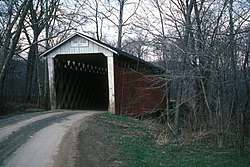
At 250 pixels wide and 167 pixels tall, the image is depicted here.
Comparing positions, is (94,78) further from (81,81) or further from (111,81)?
(111,81)

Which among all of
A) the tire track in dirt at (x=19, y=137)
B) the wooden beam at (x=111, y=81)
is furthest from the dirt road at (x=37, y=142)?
the wooden beam at (x=111, y=81)

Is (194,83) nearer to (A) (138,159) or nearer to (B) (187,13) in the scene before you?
(B) (187,13)

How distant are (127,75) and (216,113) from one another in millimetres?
7937

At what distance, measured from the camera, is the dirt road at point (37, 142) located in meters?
6.30

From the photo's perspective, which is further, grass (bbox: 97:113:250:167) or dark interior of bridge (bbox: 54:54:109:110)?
dark interior of bridge (bbox: 54:54:109:110)

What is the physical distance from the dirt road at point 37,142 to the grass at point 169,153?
1142 mm

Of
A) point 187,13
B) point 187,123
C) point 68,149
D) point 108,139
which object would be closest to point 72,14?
point 187,13

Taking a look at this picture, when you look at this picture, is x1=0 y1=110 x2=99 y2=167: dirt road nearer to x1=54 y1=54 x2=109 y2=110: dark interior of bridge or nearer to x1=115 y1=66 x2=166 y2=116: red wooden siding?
x1=115 y1=66 x2=166 y2=116: red wooden siding

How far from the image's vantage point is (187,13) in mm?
11586

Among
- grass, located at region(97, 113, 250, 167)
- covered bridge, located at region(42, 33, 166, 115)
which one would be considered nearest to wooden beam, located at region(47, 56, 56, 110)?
covered bridge, located at region(42, 33, 166, 115)

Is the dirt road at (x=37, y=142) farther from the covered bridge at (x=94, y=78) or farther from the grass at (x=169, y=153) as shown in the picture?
the covered bridge at (x=94, y=78)

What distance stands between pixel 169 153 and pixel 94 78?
13.9 metres

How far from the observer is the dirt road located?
630 centimetres

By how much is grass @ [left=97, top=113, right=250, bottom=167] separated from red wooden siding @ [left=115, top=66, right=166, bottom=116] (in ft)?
17.9
